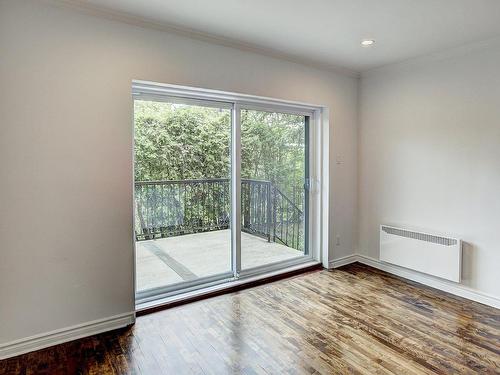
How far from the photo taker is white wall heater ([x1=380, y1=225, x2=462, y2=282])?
128 inches

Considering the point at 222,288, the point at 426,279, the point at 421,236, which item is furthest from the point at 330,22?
the point at 426,279

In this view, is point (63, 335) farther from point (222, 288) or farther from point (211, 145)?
point (211, 145)

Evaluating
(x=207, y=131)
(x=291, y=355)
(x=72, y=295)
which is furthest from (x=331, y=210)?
(x=72, y=295)

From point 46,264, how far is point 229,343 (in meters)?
1.47

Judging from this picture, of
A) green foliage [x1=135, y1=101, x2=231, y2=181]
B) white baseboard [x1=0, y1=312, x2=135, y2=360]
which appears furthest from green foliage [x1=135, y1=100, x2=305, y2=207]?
white baseboard [x1=0, y1=312, x2=135, y2=360]

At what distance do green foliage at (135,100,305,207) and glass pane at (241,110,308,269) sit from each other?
0.01 meters

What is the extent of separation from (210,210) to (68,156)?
146 centimetres

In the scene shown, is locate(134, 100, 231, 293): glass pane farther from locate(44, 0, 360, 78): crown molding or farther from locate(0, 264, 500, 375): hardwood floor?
locate(44, 0, 360, 78): crown molding

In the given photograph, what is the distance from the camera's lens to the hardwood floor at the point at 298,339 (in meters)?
2.13

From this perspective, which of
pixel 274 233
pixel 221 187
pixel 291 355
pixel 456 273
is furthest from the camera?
pixel 274 233

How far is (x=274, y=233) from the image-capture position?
3930mm

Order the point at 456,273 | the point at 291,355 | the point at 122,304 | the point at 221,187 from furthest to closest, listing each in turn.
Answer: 1. the point at 221,187
2. the point at 456,273
3. the point at 122,304
4. the point at 291,355

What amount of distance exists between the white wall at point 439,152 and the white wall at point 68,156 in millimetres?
2400

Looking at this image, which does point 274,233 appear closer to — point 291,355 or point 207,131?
→ point 207,131
